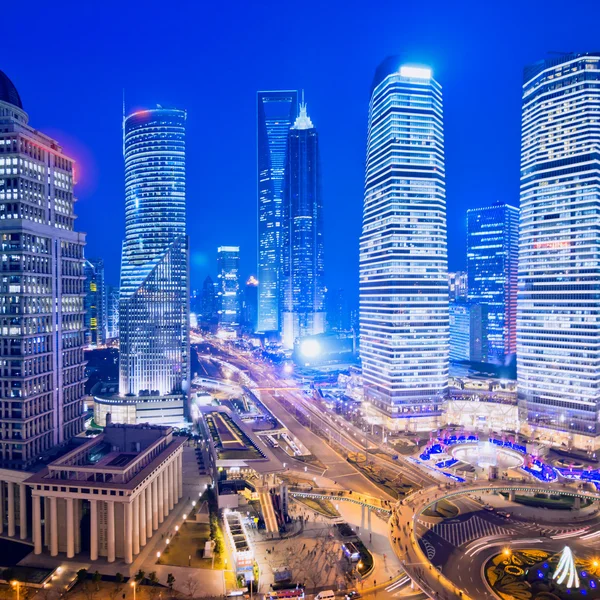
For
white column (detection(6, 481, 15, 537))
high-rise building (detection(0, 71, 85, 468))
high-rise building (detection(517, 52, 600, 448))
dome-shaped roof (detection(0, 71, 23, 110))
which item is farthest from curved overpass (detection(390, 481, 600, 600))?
dome-shaped roof (detection(0, 71, 23, 110))

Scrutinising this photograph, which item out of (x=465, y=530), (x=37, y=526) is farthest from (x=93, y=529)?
(x=465, y=530)

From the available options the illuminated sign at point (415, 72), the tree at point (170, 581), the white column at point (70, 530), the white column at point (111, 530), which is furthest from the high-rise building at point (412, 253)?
the white column at point (70, 530)

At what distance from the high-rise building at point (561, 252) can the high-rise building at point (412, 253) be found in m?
23.8

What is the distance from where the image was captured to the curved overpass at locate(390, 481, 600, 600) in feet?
256

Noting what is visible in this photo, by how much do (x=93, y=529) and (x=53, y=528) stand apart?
22.5ft

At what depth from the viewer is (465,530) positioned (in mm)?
97812

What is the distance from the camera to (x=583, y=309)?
14012 cm

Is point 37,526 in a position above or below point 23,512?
below

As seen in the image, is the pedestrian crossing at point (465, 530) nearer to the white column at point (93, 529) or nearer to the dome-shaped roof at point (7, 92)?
the white column at point (93, 529)

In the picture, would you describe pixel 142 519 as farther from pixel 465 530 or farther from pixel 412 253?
pixel 412 253

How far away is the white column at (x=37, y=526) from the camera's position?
8762cm

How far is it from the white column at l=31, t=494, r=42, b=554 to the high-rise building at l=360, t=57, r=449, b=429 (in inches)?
3756

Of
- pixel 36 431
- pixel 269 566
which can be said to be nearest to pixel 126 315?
pixel 36 431

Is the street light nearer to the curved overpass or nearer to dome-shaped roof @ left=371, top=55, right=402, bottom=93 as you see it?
the curved overpass
